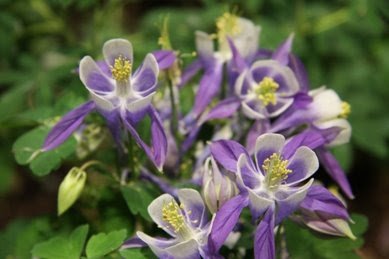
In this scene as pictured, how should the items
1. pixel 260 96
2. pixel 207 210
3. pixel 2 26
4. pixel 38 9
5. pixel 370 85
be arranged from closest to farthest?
pixel 207 210
pixel 260 96
pixel 2 26
pixel 38 9
pixel 370 85

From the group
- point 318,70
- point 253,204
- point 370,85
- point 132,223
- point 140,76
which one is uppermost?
point 140,76

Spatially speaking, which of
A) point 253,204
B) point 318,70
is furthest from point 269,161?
point 318,70

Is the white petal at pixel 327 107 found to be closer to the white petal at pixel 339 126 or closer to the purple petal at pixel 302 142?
the white petal at pixel 339 126

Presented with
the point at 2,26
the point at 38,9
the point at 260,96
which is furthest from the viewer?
the point at 38,9

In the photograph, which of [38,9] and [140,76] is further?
[38,9]

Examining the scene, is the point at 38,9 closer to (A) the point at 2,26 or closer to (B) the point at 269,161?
(A) the point at 2,26

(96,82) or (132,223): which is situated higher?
(96,82)

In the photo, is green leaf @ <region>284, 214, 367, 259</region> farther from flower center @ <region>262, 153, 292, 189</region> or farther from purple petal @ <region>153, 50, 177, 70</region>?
purple petal @ <region>153, 50, 177, 70</region>
